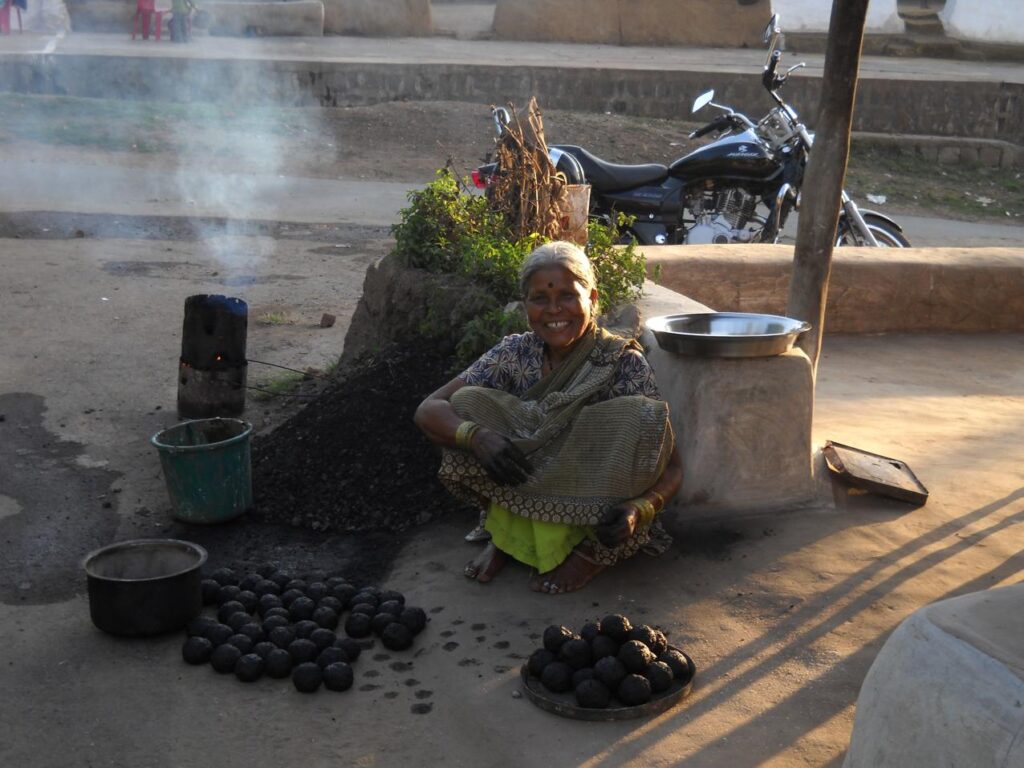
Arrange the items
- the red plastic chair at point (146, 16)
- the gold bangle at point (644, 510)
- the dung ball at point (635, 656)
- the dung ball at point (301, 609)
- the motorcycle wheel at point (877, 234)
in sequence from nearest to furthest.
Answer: the dung ball at point (635, 656), the gold bangle at point (644, 510), the dung ball at point (301, 609), the motorcycle wheel at point (877, 234), the red plastic chair at point (146, 16)

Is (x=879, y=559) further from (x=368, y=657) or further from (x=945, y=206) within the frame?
(x=945, y=206)

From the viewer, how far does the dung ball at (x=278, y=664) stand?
351 centimetres

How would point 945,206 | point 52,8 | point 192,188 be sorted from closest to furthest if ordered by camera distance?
point 192,188
point 945,206
point 52,8

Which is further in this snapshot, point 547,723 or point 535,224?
point 535,224

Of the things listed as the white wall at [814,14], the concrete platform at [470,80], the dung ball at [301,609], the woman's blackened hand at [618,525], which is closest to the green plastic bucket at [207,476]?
the dung ball at [301,609]

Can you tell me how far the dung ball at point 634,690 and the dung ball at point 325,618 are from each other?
1026 millimetres

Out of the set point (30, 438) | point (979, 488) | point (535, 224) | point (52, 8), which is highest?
point (52, 8)

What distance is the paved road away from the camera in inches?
456

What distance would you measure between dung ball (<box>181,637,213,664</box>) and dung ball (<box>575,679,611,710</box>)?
1167 millimetres

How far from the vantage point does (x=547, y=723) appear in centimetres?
321

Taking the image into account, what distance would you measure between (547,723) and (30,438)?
11.3 feet

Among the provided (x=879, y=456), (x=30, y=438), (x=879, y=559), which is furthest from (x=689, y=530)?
(x=30, y=438)

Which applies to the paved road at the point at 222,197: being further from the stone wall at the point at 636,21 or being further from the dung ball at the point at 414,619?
the stone wall at the point at 636,21

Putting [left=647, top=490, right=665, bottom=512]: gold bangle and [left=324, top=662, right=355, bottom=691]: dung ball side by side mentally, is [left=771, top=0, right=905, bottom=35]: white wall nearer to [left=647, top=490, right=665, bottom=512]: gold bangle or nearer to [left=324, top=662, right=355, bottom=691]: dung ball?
[left=647, top=490, right=665, bottom=512]: gold bangle
